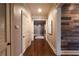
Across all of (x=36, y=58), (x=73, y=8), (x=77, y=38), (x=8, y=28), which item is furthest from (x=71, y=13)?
(x=36, y=58)

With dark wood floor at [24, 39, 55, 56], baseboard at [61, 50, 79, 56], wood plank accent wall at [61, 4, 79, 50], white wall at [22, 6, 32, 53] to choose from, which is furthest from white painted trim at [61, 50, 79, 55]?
white wall at [22, 6, 32, 53]

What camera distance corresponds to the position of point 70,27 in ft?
17.6

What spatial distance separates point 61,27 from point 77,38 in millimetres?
821

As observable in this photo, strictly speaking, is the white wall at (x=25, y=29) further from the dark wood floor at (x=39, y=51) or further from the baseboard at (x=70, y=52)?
the baseboard at (x=70, y=52)

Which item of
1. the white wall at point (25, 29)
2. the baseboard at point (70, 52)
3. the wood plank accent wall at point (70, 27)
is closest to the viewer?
the baseboard at point (70, 52)

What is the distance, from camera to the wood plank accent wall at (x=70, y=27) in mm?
5324

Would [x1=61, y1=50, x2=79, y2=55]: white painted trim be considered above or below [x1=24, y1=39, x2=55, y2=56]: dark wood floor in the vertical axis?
above

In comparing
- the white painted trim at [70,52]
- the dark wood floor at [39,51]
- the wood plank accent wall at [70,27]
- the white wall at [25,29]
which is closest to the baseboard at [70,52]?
the white painted trim at [70,52]

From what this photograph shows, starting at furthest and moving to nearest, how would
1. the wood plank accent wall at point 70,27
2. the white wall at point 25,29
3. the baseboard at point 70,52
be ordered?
the white wall at point 25,29, the wood plank accent wall at point 70,27, the baseboard at point 70,52

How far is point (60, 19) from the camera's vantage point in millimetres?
4988

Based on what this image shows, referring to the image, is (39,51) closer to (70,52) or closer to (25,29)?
(25,29)

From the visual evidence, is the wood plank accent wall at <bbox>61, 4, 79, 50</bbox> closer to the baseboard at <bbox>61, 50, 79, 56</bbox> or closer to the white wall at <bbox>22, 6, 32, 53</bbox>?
the baseboard at <bbox>61, 50, 79, 56</bbox>

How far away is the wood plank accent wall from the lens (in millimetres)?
5324

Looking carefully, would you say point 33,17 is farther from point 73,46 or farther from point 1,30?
point 1,30
